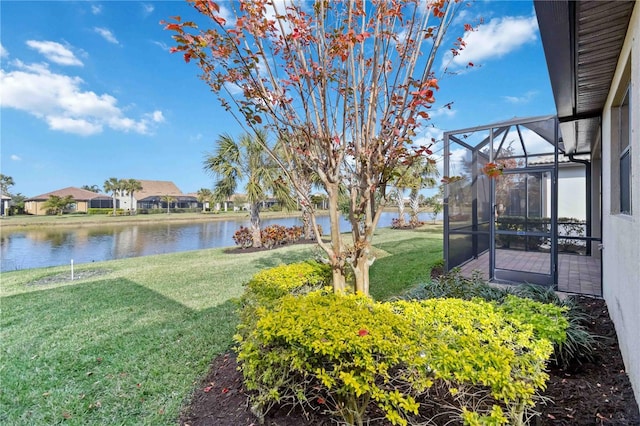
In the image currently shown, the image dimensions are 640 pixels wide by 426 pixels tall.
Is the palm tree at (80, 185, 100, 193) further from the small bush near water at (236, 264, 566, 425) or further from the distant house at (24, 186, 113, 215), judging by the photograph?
the small bush near water at (236, 264, 566, 425)

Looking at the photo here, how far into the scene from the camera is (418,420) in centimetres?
182

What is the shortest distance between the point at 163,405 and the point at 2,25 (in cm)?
942

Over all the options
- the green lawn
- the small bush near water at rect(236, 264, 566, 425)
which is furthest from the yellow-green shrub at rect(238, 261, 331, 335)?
the green lawn

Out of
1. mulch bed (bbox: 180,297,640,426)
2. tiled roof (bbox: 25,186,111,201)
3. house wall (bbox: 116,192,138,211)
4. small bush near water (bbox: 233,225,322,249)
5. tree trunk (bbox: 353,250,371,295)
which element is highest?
tiled roof (bbox: 25,186,111,201)

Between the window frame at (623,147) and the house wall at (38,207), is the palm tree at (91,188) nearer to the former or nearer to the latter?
the house wall at (38,207)

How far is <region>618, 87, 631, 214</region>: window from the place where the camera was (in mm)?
2709

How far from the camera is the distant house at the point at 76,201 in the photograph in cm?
4494

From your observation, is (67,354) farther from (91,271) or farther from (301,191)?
(91,271)

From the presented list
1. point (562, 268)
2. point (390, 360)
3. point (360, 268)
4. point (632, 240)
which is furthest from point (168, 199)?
point (632, 240)

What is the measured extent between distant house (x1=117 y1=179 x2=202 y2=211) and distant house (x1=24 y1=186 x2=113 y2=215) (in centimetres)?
452

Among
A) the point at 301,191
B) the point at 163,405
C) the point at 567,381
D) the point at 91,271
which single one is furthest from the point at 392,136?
the point at 91,271

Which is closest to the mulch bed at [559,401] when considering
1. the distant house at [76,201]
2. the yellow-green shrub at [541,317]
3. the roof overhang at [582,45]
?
the yellow-green shrub at [541,317]

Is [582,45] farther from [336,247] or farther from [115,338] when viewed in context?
[115,338]

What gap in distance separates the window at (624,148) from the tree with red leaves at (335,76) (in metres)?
1.83
